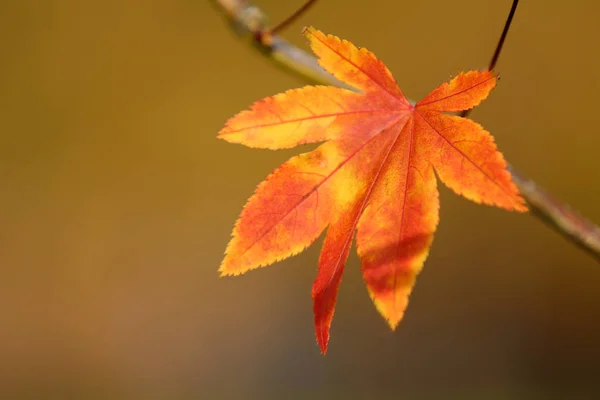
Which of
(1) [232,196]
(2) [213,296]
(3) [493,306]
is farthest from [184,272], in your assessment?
(3) [493,306]

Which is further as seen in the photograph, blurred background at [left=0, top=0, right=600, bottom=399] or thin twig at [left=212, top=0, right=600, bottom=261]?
blurred background at [left=0, top=0, right=600, bottom=399]

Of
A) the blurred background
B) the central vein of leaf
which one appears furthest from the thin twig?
the blurred background

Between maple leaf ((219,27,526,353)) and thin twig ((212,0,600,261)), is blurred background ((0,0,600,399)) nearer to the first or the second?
thin twig ((212,0,600,261))

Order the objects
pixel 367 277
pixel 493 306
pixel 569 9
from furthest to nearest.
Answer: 1. pixel 493 306
2. pixel 569 9
3. pixel 367 277

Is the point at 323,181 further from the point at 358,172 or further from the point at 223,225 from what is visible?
the point at 223,225

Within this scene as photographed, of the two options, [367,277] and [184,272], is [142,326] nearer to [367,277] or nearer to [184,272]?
[184,272]
